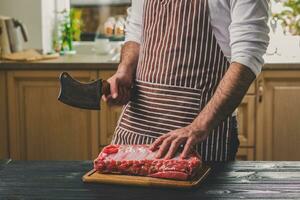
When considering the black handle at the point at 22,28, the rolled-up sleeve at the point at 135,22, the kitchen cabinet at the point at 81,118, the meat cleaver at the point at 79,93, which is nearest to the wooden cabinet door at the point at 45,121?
the kitchen cabinet at the point at 81,118

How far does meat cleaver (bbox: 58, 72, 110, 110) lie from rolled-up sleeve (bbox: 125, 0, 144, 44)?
0.47 metres

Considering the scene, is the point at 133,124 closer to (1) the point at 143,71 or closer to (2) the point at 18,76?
(1) the point at 143,71

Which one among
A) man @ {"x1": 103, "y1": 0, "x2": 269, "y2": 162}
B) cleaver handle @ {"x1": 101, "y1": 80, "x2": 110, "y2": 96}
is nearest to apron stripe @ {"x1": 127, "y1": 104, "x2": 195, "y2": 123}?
man @ {"x1": 103, "y1": 0, "x2": 269, "y2": 162}

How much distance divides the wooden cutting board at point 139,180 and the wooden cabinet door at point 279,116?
5.28 feet

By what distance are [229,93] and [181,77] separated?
226mm

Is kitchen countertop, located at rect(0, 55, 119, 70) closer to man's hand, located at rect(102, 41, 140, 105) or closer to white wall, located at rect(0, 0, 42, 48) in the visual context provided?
white wall, located at rect(0, 0, 42, 48)

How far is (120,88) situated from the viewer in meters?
1.79

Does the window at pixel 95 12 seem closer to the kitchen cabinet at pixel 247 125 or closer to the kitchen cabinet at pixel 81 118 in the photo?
the kitchen cabinet at pixel 81 118

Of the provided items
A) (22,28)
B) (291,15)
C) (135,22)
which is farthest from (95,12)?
(135,22)

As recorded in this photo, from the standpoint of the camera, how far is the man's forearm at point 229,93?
153cm

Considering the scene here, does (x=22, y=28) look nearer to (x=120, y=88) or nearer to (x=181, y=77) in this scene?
(x=120, y=88)

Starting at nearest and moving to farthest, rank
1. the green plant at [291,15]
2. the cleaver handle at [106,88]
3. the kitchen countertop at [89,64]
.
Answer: the cleaver handle at [106,88] < the kitchen countertop at [89,64] < the green plant at [291,15]

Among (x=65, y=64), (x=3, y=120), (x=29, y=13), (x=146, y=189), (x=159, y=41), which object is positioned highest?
(x=29, y=13)

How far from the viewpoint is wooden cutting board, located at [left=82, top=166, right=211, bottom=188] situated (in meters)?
1.29
